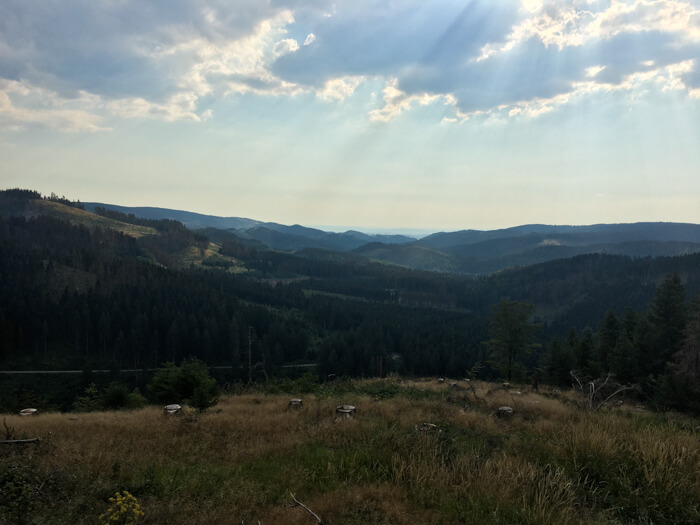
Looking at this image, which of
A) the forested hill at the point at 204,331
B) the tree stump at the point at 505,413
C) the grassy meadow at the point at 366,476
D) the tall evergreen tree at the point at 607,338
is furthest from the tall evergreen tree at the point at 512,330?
the grassy meadow at the point at 366,476

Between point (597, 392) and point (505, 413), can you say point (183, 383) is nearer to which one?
point (505, 413)

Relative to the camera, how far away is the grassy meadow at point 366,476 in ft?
21.7

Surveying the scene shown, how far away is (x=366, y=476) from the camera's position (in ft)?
27.0

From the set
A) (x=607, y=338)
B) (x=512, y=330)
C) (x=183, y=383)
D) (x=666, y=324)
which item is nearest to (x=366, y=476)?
(x=183, y=383)

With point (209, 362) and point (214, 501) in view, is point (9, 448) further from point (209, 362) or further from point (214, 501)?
point (209, 362)

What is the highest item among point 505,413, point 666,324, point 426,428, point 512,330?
point 426,428

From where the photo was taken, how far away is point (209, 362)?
8931 cm

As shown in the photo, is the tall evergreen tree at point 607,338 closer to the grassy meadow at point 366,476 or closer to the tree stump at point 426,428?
the grassy meadow at point 366,476

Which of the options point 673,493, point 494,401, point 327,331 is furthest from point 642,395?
point 327,331

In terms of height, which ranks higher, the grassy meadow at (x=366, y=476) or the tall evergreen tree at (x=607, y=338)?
the grassy meadow at (x=366, y=476)

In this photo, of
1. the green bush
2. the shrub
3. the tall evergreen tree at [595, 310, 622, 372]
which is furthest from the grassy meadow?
the tall evergreen tree at [595, 310, 622, 372]

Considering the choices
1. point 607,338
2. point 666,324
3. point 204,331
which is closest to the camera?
point 666,324

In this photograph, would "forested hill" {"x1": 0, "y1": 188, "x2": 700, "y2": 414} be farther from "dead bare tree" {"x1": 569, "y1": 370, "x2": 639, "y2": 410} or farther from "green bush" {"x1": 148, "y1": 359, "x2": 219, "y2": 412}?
"green bush" {"x1": 148, "y1": 359, "x2": 219, "y2": 412}

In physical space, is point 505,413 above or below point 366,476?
below
